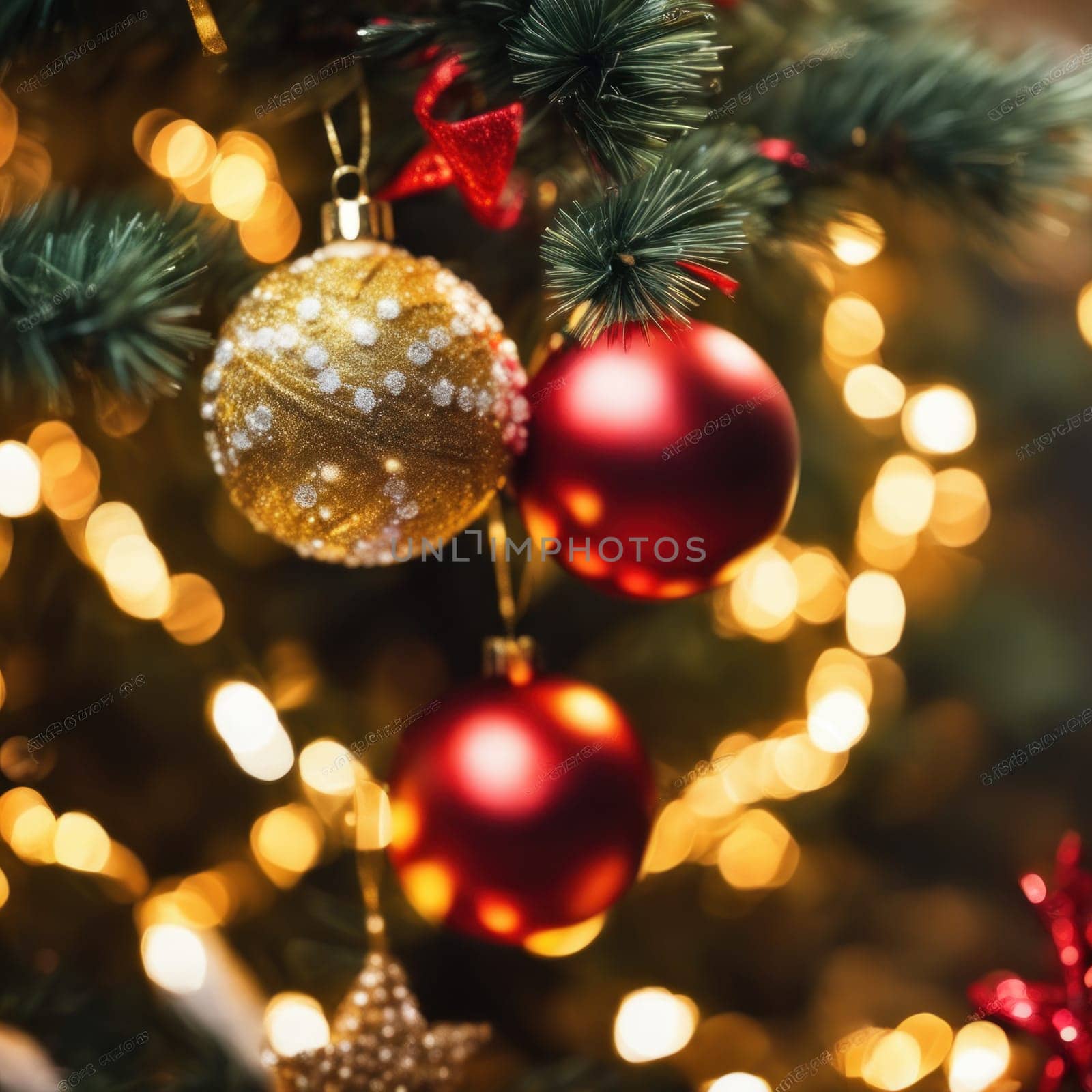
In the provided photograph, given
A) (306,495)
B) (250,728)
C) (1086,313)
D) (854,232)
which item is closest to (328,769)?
(250,728)

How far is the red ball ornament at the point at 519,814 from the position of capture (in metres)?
0.43

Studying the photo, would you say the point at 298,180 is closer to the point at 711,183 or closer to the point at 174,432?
the point at 174,432

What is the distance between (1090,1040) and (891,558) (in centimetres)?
35

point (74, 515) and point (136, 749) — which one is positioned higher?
point (74, 515)

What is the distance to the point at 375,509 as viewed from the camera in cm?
40

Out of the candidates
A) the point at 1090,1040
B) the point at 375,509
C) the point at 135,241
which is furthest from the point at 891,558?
the point at 135,241

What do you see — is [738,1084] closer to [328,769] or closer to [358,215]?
[328,769]

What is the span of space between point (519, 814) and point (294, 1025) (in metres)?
0.28

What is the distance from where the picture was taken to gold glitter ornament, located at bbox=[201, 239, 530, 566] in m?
0.39

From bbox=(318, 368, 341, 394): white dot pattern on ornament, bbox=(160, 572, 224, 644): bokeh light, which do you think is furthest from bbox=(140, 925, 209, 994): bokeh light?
bbox=(318, 368, 341, 394): white dot pattern on ornament

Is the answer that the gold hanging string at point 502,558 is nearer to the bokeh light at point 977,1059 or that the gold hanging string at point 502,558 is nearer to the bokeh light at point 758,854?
the bokeh light at point 758,854

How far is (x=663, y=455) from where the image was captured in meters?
0.39

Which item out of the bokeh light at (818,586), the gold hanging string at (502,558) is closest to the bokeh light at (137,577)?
the gold hanging string at (502,558)

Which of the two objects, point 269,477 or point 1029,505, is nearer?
point 269,477
